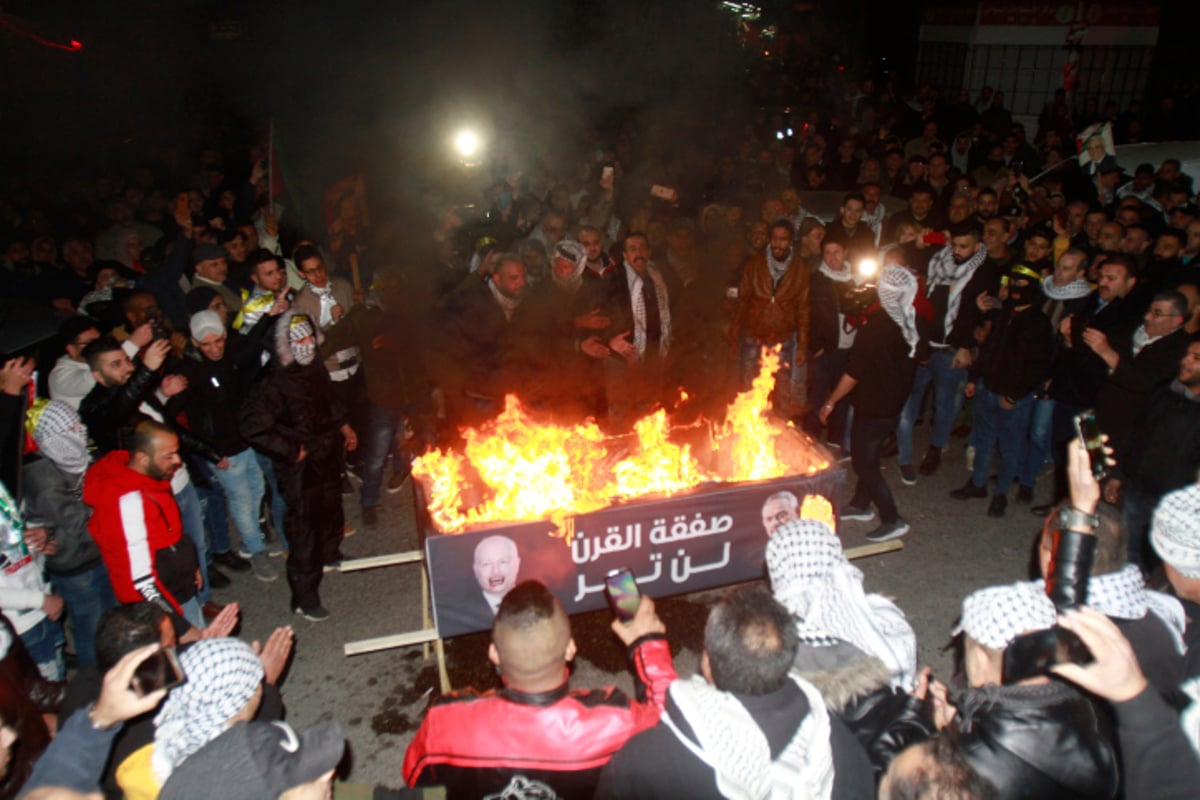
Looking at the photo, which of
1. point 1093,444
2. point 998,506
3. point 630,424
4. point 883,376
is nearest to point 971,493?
point 998,506

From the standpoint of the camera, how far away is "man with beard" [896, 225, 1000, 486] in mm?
6984

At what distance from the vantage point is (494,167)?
12406 mm

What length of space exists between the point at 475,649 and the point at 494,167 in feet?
30.2

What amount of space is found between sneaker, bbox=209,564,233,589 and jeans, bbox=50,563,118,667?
1174mm

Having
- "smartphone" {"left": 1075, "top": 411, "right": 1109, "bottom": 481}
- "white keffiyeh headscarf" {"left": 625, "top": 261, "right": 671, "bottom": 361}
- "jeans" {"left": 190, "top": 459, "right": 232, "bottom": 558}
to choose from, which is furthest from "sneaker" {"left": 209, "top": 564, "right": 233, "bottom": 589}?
"smartphone" {"left": 1075, "top": 411, "right": 1109, "bottom": 481}

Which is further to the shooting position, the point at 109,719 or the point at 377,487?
the point at 377,487

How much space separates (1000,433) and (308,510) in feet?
19.6

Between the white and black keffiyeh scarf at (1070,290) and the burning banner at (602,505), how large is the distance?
305 centimetres

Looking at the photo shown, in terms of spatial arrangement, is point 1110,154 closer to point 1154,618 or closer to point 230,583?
point 1154,618

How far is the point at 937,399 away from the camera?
7.45 m

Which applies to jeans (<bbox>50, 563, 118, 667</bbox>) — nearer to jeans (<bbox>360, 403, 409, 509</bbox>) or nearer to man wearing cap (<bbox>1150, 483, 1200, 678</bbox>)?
jeans (<bbox>360, 403, 409, 509</bbox>)

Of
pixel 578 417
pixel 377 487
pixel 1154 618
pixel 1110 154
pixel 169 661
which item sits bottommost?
pixel 377 487

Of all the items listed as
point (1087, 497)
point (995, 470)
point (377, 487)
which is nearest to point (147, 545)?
point (377, 487)

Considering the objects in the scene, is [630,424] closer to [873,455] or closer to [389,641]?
[873,455]
